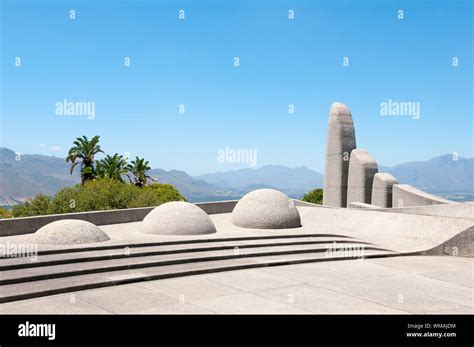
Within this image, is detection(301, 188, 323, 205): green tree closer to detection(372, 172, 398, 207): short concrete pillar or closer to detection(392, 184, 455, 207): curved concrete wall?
detection(372, 172, 398, 207): short concrete pillar

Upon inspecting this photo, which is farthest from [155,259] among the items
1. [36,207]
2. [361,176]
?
[36,207]

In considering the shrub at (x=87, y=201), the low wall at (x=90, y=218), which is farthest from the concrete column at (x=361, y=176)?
the shrub at (x=87, y=201)

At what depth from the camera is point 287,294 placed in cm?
1077

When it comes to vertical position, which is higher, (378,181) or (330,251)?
(378,181)

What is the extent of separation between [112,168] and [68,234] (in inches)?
1650

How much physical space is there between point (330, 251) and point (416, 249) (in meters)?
3.61

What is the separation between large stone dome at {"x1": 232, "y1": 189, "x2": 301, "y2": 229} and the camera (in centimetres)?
2039

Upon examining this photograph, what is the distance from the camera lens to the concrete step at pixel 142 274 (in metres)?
10.1

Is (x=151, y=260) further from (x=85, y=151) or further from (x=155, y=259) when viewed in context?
(x=85, y=151)

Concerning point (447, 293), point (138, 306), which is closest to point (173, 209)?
point (138, 306)

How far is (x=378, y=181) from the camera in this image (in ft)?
104

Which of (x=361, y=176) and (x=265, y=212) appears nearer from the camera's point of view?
(x=265, y=212)
